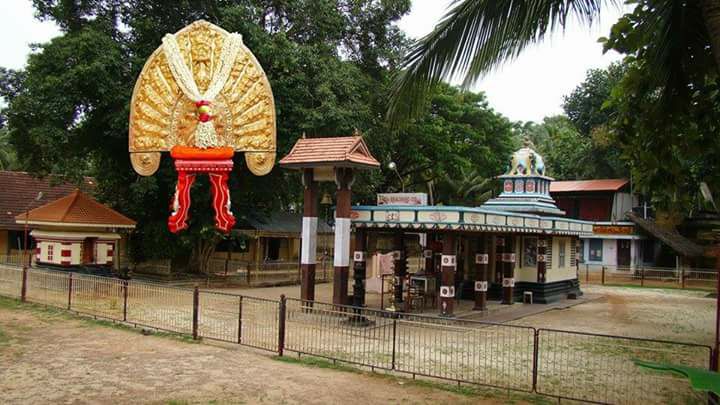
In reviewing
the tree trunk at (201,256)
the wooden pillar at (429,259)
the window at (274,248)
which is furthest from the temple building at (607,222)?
the tree trunk at (201,256)

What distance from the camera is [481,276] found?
1762cm

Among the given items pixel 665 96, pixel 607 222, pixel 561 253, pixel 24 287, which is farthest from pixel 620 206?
pixel 24 287

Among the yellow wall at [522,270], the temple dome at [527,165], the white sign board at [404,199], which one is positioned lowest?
the yellow wall at [522,270]

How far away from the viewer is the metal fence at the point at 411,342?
29.4 ft

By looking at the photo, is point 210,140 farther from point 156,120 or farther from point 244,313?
point 244,313

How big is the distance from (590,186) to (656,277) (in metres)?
8.65

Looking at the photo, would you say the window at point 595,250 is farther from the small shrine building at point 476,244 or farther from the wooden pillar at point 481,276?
the wooden pillar at point 481,276

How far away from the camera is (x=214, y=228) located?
22.3m

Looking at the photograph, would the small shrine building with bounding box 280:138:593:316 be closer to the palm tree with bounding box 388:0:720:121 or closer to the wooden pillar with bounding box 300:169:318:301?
the wooden pillar with bounding box 300:169:318:301

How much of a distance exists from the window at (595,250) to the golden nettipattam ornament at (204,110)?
85.5ft

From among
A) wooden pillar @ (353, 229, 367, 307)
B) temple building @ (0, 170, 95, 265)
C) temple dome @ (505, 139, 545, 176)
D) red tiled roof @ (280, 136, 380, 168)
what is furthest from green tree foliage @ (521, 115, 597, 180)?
temple building @ (0, 170, 95, 265)

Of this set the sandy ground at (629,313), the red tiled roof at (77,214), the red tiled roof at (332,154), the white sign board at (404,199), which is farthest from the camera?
the red tiled roof at (77,214)

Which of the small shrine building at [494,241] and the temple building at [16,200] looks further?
the temple building at [16,200]

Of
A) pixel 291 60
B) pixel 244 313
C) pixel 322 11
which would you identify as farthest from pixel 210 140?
pixel 322 11
